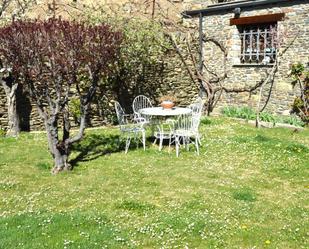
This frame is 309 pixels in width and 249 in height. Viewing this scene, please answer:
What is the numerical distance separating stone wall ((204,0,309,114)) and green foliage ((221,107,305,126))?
384mm

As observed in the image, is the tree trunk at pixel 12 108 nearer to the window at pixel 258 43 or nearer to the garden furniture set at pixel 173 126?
the garden furniture set at pixel 173 126

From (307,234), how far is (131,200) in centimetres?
252

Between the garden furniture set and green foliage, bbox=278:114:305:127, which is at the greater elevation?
the garden furniture set

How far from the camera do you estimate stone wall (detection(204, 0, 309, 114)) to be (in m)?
11.9

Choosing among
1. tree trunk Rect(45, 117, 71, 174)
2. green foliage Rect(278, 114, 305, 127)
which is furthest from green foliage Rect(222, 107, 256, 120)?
tree trunk Rect(45, 117, 71, 174)

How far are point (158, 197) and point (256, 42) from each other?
8960mm

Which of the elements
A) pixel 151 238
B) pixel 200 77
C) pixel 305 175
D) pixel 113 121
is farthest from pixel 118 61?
pixel 151 238

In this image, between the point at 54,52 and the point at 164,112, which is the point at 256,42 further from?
the point at 54,52

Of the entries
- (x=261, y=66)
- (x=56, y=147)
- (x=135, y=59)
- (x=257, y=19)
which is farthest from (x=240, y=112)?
(x=56, y=147)

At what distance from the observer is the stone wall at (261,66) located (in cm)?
1194

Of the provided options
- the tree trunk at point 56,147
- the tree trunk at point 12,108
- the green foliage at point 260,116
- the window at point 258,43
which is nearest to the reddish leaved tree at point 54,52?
the tree trunk at point 56,147

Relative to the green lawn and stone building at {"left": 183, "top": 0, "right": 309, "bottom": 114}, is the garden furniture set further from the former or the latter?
stone building at {"left": 183, "top": 0, "right": 309, "bottom": 114}

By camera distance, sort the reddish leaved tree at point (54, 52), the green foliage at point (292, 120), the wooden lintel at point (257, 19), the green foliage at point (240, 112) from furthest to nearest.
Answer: the green foliage at point (240, 112)
the wooden lintel at point (257, 19)
the green foliage at point (292, 120)
the reddish leaved tree at point (54, 52)

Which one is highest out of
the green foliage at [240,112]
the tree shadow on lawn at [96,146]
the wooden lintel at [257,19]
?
the wooden lintel at [257,19]
